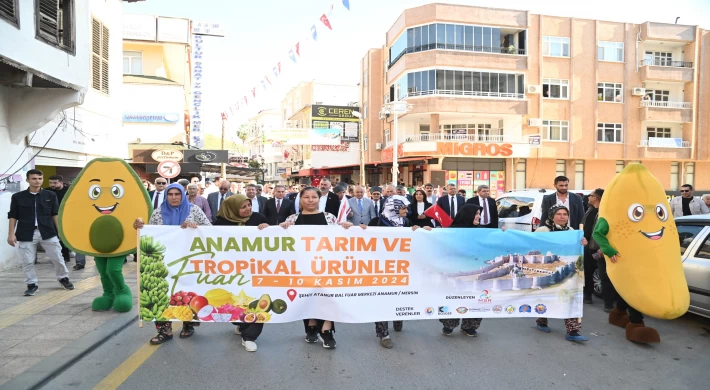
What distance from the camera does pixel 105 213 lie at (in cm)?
595

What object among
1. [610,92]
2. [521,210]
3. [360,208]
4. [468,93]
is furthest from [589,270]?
[610,92]

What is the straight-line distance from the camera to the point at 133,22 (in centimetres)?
2777

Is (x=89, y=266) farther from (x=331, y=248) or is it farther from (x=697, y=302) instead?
(x=697, y=302)

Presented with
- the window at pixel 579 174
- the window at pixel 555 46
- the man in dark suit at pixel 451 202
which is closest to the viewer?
the man in dark suit at pixel 451 202

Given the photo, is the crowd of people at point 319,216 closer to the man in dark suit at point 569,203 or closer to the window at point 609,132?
the man in dark suit at point 569,203

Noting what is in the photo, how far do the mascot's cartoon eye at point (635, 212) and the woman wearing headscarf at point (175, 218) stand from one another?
4692 mm

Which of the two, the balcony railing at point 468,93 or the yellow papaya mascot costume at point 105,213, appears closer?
the yellow papaya mascot costume at point 105,213

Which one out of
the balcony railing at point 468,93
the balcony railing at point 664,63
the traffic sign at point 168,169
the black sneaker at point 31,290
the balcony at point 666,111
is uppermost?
the balcony railing at point 664,63

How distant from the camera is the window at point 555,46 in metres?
33.5

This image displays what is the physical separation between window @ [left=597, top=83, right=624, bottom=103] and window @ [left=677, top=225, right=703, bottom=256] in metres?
32.5

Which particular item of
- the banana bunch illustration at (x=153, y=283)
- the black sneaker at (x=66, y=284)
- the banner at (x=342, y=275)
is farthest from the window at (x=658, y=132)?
the banana bunch illustration at (x=153, y=283)

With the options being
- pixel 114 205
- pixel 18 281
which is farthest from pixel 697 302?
pixel 18 281

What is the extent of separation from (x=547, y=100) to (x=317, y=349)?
1302 inches

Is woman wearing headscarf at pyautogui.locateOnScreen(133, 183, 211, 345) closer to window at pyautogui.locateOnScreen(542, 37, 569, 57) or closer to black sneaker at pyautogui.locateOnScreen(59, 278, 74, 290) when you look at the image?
black sneaker at pyautogui.locateOnScreen(59, 278, 74, 290)
